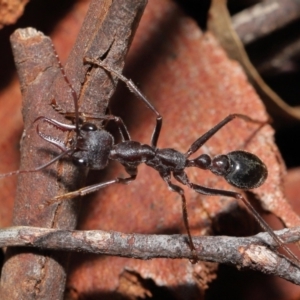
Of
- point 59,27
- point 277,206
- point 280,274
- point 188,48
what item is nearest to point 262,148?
point 277,206

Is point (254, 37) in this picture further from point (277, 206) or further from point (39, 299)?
point (39, 299)

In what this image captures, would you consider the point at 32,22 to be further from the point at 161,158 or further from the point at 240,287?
the point at 240,287

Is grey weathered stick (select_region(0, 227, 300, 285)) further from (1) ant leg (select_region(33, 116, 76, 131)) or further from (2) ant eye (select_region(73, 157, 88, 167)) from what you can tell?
(1) ant leg (select_region(33, 116, 76, 131))

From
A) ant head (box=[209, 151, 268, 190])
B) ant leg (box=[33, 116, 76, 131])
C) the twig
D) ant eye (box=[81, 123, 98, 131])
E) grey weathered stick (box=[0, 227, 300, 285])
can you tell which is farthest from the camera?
the twig

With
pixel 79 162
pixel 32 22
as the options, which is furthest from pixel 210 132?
pixel 32 22

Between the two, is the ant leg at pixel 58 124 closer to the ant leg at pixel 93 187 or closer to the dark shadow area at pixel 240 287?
the ant leg at pixel 93 187

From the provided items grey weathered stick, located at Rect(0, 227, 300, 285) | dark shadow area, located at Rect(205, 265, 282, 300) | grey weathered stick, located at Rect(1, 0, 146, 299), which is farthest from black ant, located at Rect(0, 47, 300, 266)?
dark shadow area, located at Rect(205, 265, 282, 300)
